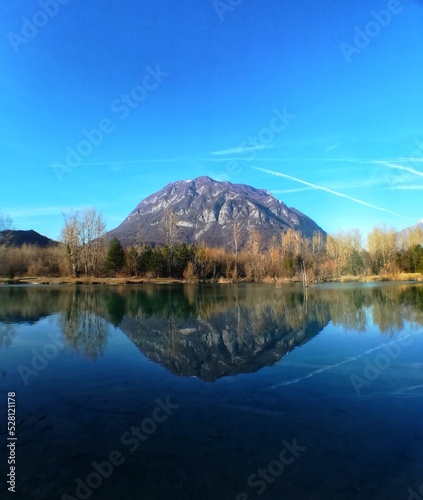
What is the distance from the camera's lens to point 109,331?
49.4 ft

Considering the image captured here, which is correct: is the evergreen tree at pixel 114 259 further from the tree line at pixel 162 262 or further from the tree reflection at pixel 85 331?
the tree reflection at pixel 85 331

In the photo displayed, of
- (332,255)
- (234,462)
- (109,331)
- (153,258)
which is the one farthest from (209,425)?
(332,255)

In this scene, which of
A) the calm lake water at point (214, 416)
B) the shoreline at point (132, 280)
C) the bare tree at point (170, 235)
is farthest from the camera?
the bare tree at point (170, 235)

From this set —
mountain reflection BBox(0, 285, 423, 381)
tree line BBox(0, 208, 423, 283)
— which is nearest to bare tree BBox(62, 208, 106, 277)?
tree line BBox(0, 208, 423, 283)

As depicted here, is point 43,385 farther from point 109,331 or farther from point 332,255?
point 332,255

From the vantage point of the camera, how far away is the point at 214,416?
6.31 meters

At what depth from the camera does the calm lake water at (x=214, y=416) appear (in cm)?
→ 427

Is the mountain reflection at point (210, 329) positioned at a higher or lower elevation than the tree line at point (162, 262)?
lower

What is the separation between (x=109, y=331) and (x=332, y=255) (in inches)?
3549

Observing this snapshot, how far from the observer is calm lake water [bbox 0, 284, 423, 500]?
4.27 m

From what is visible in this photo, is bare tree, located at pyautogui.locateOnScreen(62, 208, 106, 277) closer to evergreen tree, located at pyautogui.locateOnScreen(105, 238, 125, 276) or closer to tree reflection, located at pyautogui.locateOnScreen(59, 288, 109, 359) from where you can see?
evergreen tree, located at pyautogui.locateOnScreen(105, 238, 125, 276)

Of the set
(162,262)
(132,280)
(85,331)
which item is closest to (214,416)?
(85,331)

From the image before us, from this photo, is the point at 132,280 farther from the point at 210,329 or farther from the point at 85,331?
the point at 210,329

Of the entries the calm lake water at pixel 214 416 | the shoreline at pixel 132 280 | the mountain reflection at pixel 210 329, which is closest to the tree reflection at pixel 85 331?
the mountain reflection at pixel 210 329
